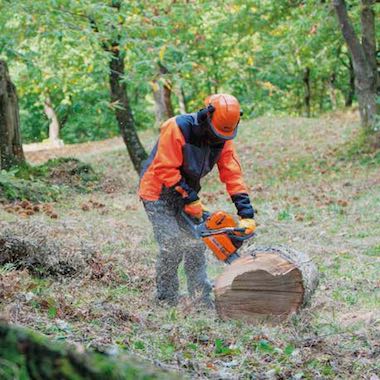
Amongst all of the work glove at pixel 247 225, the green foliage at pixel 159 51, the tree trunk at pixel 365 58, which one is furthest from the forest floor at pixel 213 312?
the tree trunk at pixel 365 58

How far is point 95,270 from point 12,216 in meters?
2.93

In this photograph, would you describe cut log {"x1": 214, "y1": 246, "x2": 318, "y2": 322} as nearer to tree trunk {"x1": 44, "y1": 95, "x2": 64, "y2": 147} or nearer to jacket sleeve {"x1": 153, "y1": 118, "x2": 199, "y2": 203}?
jacket sleeve {"x1": 153, "y1": 118, "x2": 199, "y2": 203}

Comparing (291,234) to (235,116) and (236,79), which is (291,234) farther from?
(236,79)

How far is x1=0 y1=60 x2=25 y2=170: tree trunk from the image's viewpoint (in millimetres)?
12906

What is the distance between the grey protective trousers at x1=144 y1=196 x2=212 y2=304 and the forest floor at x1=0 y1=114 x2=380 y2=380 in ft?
0.65

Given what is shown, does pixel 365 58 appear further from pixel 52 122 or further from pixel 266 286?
pixel 52 122

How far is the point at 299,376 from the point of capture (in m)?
3.96

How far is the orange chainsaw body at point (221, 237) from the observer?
551 centimetres

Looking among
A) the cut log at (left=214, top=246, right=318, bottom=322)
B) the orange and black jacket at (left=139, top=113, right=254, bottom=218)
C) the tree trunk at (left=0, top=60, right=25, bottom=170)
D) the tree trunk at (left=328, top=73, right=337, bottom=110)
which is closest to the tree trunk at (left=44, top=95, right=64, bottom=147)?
the tree trunk at (left=328, top=73, right=337, bottom=110)

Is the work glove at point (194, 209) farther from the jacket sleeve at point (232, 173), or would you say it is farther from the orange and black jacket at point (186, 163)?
the jacket sleeve at point (232, 173)

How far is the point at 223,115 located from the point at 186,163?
0.54 meters

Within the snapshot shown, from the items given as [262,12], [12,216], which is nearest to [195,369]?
[12,216]

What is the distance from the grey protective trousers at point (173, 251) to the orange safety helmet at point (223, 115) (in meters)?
0.77

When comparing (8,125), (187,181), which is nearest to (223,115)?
(187,181)
